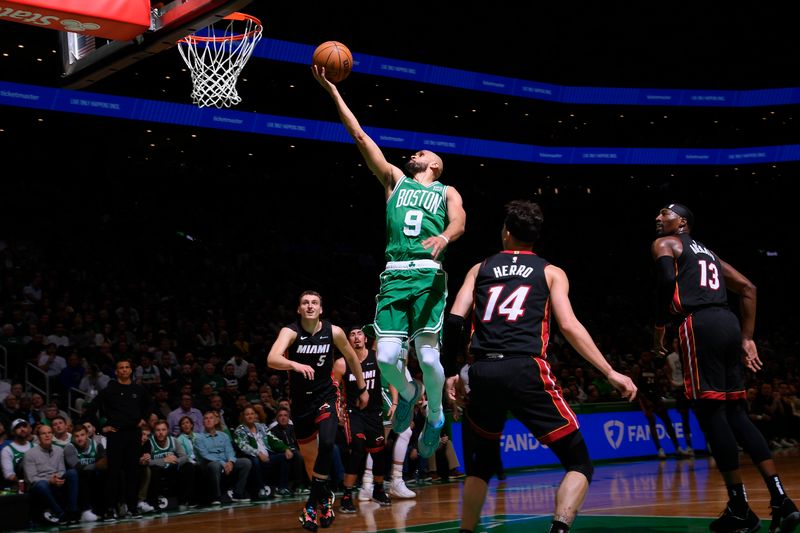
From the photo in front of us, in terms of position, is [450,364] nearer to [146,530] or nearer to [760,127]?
[146,530]

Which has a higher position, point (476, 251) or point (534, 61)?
point (534, 61)

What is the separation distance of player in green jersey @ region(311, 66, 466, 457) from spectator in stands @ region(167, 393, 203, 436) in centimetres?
640

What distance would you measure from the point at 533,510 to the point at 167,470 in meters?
5.25

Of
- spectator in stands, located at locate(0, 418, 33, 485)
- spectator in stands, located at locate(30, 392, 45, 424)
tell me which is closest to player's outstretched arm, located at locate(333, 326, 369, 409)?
spectator in stands, located at locate(0, 418, 33, 485)

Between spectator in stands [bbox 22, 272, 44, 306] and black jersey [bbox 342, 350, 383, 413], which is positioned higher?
spectator in stands [bbox 22, 272, 44, 306]

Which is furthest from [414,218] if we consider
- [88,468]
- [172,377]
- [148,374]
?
[172,377]

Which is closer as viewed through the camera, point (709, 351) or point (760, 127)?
point (709, 351)

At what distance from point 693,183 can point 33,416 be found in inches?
1097

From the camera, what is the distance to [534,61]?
30.7 meters

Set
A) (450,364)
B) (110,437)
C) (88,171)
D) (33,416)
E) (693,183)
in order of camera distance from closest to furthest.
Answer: (450,364)
(110,437)
(33,416)
(88,171)
(693,183)

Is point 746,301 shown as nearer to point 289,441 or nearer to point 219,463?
point 219,463

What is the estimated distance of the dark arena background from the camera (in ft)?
69.8

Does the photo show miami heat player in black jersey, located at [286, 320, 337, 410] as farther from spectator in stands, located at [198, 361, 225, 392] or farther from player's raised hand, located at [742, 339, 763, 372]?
spectator in stands, located at [198, 361, 225, 392]

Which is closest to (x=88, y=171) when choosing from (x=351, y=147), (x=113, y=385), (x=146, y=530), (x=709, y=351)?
(x=351, y=147)
